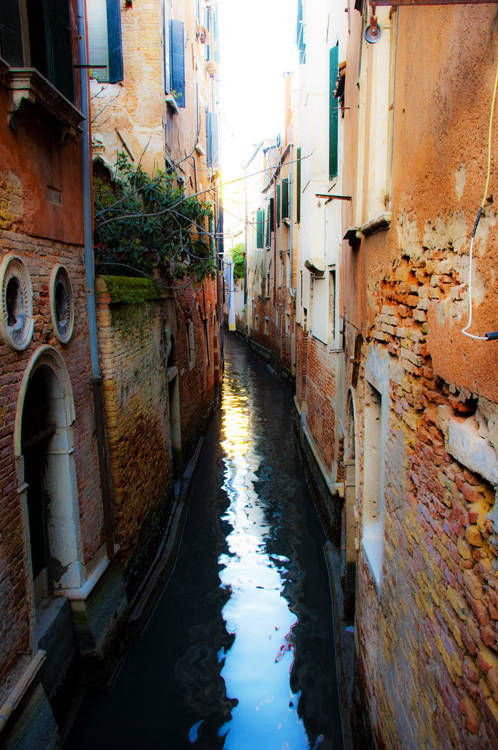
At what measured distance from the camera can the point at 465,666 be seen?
7.16ft

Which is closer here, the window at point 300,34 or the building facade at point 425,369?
the building facade at point 425,369

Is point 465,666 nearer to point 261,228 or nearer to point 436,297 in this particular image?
point 436,297

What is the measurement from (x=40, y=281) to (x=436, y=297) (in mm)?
3152

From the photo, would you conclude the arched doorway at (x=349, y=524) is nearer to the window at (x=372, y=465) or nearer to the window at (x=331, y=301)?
the window at (x=372, y=465)

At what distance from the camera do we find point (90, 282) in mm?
5637

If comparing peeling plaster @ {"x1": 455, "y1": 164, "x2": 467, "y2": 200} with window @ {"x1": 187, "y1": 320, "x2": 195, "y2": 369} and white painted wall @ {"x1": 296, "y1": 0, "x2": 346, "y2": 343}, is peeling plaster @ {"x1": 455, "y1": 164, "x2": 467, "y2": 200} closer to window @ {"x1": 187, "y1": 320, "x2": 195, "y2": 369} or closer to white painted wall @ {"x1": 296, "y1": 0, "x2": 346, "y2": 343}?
white painted wall @ {"x1": 296, "y1": 0, "x2": 346, "y2": 343}

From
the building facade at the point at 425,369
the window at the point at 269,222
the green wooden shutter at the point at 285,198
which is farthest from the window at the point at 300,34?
the window at the point at 269,222

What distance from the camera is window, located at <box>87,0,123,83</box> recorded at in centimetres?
754

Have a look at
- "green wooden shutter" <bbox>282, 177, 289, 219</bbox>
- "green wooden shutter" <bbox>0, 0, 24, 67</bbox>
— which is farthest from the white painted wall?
"green wooden shutter" <bbox>282, 177, 289, 219</bbox>

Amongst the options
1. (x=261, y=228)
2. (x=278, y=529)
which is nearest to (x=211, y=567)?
(x=278, y=529)

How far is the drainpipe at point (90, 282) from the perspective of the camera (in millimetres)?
5520

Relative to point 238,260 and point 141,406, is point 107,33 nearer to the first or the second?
point 141,406

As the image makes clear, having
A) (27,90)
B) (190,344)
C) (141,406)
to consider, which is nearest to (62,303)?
(27,90)

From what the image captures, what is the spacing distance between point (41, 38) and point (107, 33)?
144 inches
